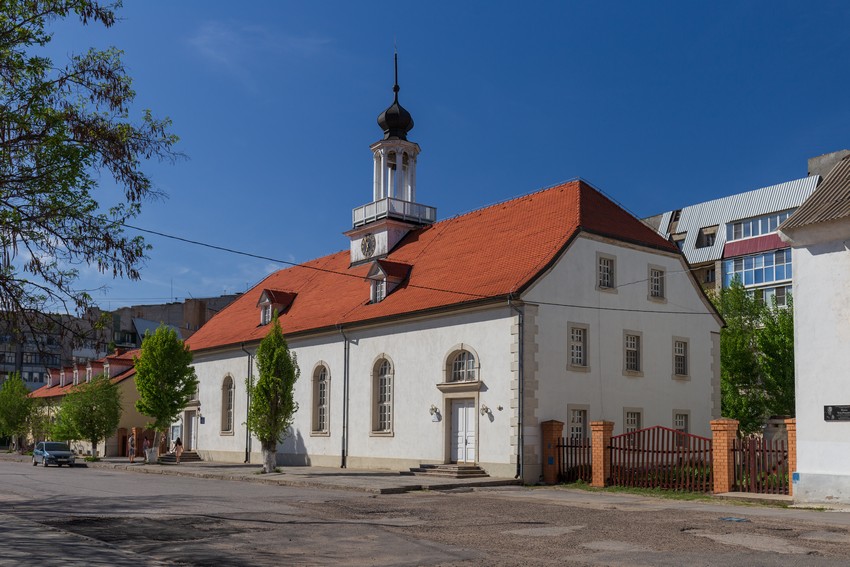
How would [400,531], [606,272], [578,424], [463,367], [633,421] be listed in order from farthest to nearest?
[606,272], [633,421], [463,367], [578,424], [400,531]

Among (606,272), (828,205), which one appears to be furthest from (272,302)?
(828,205)

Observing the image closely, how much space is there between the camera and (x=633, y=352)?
1214 inches

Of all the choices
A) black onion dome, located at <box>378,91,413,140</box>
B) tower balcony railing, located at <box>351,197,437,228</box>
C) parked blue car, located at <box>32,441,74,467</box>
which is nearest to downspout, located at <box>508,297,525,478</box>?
tower balcony railing, located at <box>351,197,437,228</box>

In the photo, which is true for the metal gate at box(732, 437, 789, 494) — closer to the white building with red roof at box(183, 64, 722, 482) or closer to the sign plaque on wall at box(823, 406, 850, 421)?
the sign plaque on wall at box(823, 406, 850, 421)

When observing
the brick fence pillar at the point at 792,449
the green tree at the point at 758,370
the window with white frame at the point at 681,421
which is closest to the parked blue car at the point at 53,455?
the window with white frame at the point at 681,421

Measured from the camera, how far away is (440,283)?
3203cm

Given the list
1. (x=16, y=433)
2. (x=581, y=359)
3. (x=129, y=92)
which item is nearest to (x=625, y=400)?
(x=581, y=359)

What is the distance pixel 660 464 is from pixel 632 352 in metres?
7.21

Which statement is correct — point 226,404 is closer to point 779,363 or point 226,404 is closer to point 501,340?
point 501,340

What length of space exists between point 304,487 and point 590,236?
12306 mm

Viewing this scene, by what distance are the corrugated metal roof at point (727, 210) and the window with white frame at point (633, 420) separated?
37.8 m

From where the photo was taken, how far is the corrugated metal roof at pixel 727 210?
63.7 m

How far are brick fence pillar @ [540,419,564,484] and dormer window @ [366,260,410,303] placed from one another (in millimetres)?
10081

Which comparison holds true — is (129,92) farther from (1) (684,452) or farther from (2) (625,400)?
(2) (625,400)
